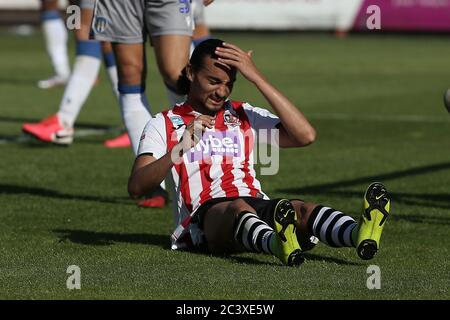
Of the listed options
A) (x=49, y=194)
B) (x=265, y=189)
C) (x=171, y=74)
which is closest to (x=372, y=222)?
(x=171, y=74)

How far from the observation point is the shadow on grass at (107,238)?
22.8 feet

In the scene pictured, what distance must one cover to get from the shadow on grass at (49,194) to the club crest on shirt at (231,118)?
215 cm

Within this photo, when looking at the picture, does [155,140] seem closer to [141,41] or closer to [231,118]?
[231,118]

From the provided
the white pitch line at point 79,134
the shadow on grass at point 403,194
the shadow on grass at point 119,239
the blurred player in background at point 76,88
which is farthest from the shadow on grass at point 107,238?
the white pitch line at point 79,134

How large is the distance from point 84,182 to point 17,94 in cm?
847

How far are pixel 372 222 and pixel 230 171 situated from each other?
1032 mm

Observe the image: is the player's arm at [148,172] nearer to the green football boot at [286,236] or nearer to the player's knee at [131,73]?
the green football boot at [286,236]

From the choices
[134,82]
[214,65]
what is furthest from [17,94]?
[214,65]

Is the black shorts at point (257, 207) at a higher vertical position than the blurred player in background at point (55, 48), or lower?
higher

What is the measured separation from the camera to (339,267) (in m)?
6.11

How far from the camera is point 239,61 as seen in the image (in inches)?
244

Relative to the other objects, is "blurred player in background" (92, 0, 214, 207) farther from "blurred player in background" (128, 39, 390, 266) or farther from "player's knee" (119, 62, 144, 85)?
"blurred player in background" (128, 39, 390, 266)
